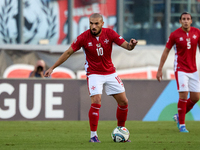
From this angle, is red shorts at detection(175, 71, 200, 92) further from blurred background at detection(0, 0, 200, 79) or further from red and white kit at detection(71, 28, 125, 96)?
blurred background at detection(0, 0, 200, 79)

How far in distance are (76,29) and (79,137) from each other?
8.72m

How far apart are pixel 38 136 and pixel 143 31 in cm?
942

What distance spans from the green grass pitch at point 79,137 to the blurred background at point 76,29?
12.7ft

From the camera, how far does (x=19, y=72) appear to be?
14266 mm

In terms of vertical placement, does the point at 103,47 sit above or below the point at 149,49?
above

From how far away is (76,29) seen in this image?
635 inches

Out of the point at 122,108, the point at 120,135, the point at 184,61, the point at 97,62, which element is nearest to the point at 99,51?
the point at 97,62

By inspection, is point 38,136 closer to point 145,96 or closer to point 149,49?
point 145,96

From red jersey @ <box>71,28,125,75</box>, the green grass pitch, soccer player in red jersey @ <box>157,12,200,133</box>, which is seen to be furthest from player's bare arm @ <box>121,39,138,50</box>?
soccer player in red jersey @ <box>157,12,200,133</box>

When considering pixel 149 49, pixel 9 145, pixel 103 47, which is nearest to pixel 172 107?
pixel 149 49

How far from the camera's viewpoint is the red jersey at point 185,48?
28.0ft

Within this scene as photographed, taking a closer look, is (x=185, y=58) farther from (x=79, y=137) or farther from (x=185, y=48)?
(x=79, y=137)

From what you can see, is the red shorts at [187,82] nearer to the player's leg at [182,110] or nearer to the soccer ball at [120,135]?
the player's leg at [182,110]

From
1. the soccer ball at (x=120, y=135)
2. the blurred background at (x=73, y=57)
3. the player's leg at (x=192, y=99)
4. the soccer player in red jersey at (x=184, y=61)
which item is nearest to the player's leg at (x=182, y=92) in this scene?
the soccer player in red jersey at (x=184, y=61)
